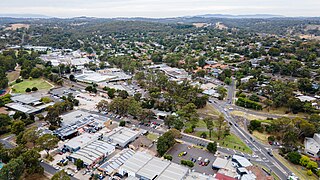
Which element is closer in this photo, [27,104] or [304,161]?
[304,161]

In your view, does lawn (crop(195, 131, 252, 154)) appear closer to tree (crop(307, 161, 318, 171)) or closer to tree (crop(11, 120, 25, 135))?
tree (crop(307, 161, 318, 171))

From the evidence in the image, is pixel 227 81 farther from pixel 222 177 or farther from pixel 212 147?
pixel 222 177

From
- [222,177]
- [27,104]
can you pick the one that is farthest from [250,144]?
[27,104]

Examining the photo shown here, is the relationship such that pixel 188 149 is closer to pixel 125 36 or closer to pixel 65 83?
pixel 65 83

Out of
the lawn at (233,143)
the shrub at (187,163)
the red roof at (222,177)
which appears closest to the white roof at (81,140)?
the shrub at (187,163)

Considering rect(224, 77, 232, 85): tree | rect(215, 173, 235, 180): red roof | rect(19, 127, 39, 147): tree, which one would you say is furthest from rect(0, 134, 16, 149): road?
rect(224, 77, 232, 85): tree

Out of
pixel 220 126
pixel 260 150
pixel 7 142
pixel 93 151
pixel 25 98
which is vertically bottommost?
pixel 260 150

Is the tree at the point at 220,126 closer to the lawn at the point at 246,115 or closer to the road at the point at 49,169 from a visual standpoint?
the lawn at the point at 246,115
